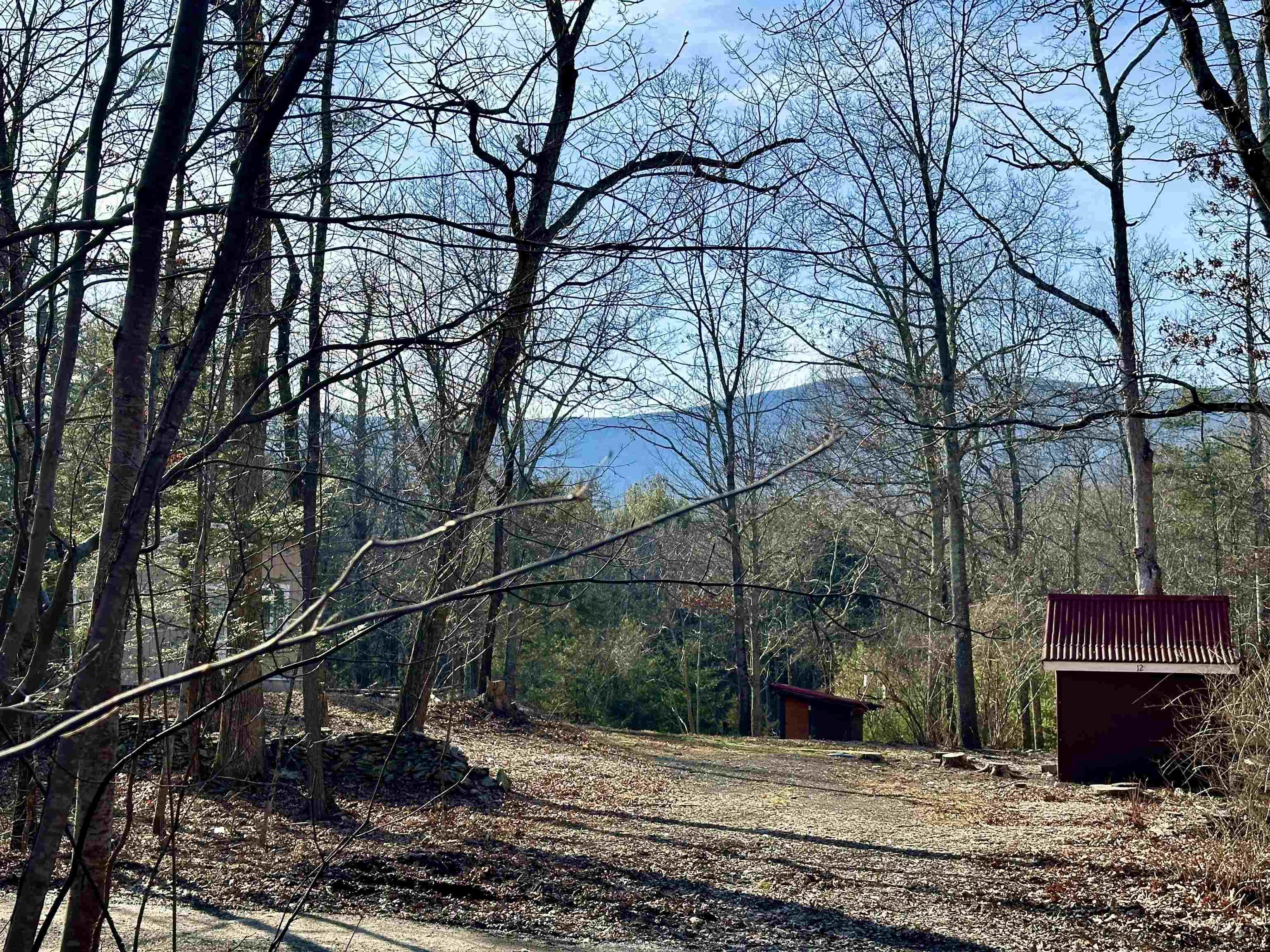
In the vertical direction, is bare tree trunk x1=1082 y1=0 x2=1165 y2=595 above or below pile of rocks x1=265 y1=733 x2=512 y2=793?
above

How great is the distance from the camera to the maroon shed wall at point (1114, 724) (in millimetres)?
12867

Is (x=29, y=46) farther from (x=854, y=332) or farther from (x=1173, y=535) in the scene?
(x=1173, y=535)

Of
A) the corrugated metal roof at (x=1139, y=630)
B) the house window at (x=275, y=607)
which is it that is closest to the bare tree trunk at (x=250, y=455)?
the house window at (x=275, y=607)

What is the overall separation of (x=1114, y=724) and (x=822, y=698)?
439 inches

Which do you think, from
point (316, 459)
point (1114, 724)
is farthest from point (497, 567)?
point (316, 459)

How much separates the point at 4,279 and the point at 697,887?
5.94m

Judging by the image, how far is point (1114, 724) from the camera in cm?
1331

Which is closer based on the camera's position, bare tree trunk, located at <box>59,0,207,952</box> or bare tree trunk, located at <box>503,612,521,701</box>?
bare tree trunk, located at <box>59,0,207,952</box>

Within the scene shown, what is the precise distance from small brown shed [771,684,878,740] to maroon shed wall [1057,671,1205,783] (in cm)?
1017

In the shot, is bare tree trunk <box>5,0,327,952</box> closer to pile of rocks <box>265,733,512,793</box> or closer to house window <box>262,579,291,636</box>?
house window <box>262,579,291,636</box>

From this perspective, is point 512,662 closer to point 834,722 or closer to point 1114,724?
point 834,722

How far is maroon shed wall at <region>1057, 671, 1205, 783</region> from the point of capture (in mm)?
12867

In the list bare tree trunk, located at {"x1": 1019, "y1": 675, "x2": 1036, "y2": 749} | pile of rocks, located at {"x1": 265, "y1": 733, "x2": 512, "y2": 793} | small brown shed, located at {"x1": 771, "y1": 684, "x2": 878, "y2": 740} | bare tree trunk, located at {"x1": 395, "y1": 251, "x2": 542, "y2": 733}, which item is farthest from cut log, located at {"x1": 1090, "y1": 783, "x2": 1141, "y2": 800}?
small brown shed, located at {"x1": 771, "y1": 684, "x2": 878, "y2": 740}

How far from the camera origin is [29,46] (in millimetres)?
4586
